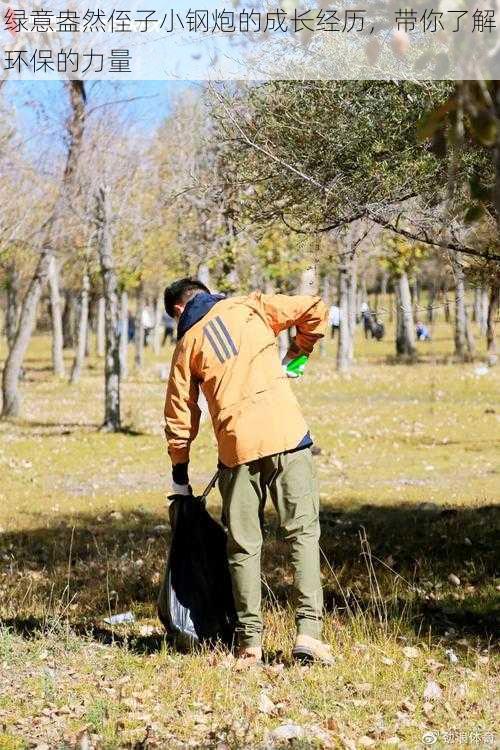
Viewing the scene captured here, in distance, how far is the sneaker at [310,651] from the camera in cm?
559

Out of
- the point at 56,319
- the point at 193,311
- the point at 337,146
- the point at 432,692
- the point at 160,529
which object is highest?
the point at 337,146

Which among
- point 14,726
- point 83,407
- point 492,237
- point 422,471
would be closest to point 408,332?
point 83,407

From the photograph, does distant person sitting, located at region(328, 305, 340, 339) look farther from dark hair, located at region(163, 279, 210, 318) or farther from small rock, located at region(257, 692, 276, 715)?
small rock, located at region(257, 692, 276, 715)

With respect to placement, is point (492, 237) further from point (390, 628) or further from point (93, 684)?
point (93, 684)

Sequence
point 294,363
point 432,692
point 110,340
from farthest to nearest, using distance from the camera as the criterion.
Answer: point 110,340 < point 294,363 < point 432,692

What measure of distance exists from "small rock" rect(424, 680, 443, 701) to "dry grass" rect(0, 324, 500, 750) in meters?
0.04

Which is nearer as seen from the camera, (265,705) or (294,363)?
(265,705)

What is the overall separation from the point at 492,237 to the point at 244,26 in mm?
2352

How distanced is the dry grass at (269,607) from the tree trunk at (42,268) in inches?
214

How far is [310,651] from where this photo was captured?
5586 millimetres

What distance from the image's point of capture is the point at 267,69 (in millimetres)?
7254

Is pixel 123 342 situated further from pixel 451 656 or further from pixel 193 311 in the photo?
pixel 451 656

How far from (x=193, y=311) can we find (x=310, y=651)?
2108 mm

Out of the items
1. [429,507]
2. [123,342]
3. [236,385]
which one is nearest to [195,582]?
[236,385]
